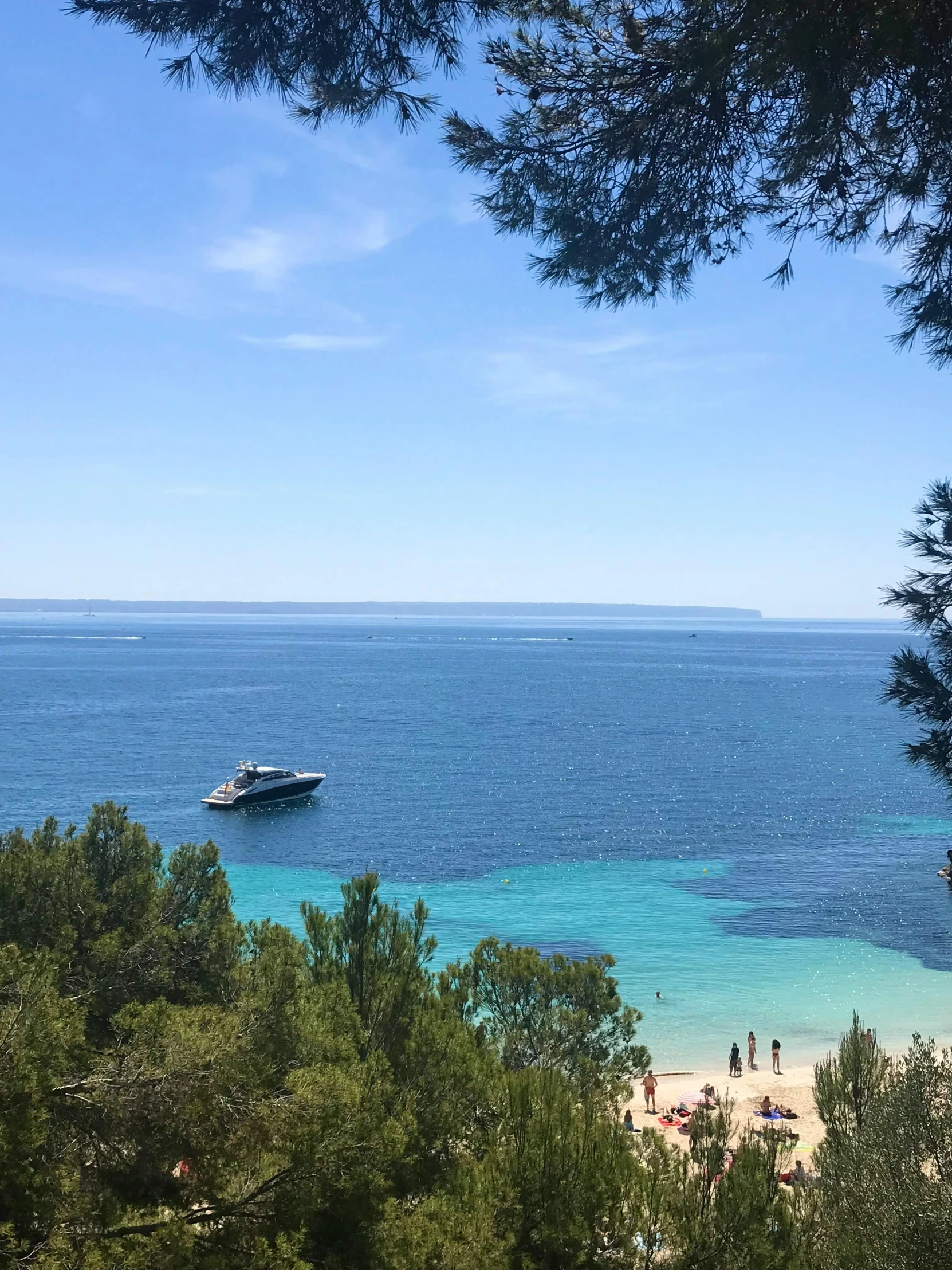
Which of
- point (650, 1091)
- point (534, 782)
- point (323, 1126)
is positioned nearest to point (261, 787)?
point (534, 782)

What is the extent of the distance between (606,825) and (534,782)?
11.0m

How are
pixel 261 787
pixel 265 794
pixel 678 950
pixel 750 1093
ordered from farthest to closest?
1. pixel 265 794
2. pixel 261 787
3. pixel 678 950
4. pixel 750 1093

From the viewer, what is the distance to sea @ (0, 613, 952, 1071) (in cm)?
3058

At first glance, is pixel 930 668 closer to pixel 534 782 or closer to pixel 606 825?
pixel 606 825

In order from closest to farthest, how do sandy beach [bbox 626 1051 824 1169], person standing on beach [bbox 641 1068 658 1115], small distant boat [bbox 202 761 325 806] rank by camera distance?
1. sandy beach [bbox 626 1051 824 1169]
2. person standing on beach [bbox 641 1068 658 1115]
3. small distant boat [bbox 202 761 325 806]

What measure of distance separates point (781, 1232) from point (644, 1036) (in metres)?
18.2

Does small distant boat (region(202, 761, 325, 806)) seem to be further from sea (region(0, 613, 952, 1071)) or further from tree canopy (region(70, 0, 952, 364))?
tree canopy (region(70, 0, 952, 364))

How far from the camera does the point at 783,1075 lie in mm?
23875

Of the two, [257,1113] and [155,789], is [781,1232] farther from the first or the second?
[155,789]

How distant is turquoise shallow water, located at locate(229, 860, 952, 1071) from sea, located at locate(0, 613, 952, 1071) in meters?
0.11

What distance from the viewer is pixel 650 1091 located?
854 inches

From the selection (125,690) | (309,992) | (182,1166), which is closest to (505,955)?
(309,992)

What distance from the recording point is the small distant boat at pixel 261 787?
51.3m

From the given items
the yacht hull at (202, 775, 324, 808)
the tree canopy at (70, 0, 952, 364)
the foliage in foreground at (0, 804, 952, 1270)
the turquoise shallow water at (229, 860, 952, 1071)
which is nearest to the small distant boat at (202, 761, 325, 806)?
the yacht hull at (202, 775, 324, 808)
